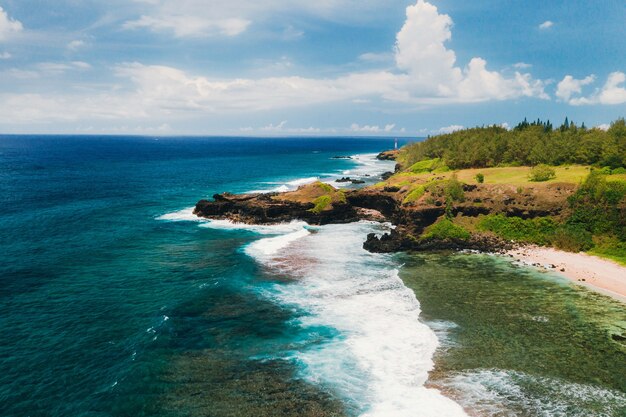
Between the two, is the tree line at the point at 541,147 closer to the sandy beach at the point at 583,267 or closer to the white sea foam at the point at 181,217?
the sandy beach at the point at 583,267

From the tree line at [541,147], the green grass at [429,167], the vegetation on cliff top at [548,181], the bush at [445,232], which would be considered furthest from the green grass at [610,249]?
the green grass at [429,167]

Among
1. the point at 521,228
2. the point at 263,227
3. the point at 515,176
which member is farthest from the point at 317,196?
the point at 515,176

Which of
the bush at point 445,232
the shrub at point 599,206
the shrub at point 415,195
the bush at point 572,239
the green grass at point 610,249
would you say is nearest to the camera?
the green grass at point 610,249

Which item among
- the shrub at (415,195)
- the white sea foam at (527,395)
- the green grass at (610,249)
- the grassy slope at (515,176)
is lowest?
the white sea foam at (527,395)

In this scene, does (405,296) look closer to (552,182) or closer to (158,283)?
(158,283)

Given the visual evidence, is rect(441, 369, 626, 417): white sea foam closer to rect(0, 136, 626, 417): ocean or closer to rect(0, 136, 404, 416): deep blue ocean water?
rect(0, 136, 626, 417): ocean

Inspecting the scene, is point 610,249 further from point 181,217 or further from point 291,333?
point 181,217
